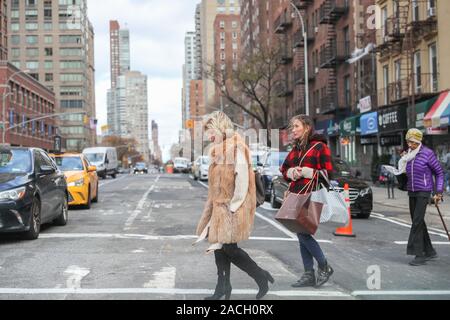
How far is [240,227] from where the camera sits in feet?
18.5

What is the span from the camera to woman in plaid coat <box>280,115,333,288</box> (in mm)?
6590

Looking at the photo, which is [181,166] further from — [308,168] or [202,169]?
[308,168]

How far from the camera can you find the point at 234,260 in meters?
5.79

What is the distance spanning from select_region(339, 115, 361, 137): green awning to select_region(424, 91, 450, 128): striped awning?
990 centimetres

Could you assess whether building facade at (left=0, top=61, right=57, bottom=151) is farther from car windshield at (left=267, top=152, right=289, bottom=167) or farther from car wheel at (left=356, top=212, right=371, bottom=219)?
car wheel at (left=356, top=212, right=371, bottom=219)

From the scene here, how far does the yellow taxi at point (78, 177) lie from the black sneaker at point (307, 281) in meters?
10.1

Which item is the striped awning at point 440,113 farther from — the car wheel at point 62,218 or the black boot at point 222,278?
the black boot at point 222,278

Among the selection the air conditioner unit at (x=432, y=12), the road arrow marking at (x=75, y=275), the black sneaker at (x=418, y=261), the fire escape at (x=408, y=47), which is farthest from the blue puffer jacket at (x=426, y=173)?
the air conditioner unit at (x=432, y=12)

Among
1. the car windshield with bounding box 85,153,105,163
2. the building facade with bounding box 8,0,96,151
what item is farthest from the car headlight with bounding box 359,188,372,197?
the building facade with bounding box 8,0,96,151

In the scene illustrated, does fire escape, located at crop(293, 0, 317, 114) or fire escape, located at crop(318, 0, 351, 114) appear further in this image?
fire escape, located at crop(293, 0, 317, 114)

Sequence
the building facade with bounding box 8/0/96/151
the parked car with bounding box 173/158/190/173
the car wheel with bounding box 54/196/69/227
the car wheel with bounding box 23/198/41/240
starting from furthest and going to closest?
1. the building facade with bounding box 8/0/96/151
2. the parked car with bounding box 173/158/190/173
3. the car wheel with bounding box 54/196/69/227
4. the car wheel with bounding box 23/198/41/240
